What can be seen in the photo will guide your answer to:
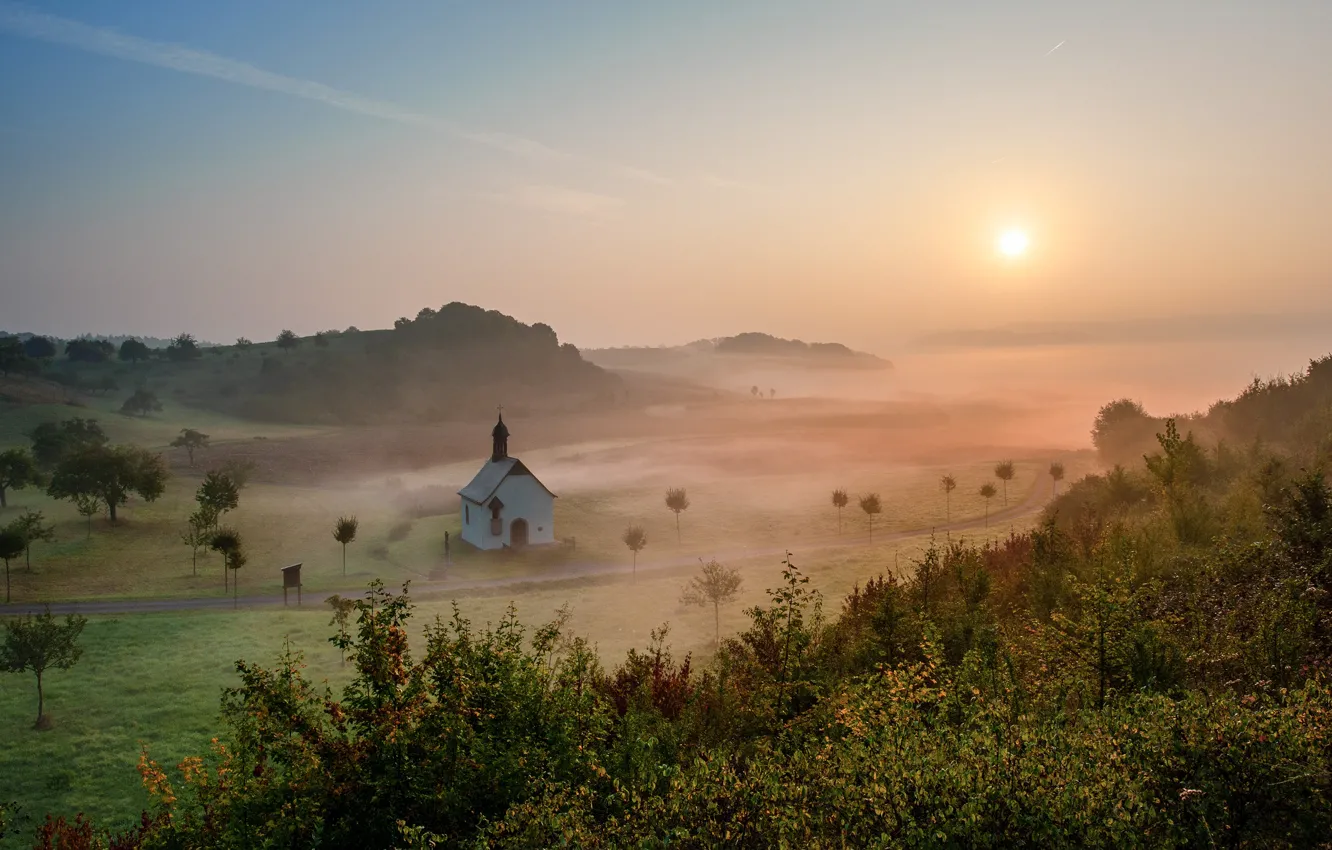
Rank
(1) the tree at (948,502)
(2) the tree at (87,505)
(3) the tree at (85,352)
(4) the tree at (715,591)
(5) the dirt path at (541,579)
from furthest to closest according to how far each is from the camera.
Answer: (3) the tree at (85,352), (1) the tree at (948,502), (2) the tree at (87,505), (5) the dirt path at (541,579), (4) the tree at (715,591)

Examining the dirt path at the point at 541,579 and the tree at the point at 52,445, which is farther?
the tree at the point at 52,445

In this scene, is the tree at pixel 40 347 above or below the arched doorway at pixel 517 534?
above

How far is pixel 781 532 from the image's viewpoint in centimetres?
6372

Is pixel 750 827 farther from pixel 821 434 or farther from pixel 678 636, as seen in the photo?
pixel 821 434

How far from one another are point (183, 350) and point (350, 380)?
38.7 metres

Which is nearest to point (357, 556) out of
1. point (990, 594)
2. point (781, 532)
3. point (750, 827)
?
point (781, 532)

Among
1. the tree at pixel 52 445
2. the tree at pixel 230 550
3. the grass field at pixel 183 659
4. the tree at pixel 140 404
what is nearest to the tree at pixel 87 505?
the tree at pixel 52 445

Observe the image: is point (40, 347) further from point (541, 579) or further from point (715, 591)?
point (715, 591)

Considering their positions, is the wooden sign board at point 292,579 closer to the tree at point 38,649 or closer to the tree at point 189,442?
the tree at point 38,649

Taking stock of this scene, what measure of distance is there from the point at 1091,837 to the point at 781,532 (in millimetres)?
56700

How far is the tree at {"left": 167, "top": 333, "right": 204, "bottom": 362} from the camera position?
559 feet

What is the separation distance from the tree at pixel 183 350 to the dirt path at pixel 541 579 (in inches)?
5823

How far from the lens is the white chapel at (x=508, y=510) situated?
190 ft

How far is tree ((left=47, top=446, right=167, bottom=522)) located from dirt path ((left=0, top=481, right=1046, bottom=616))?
1748cm
